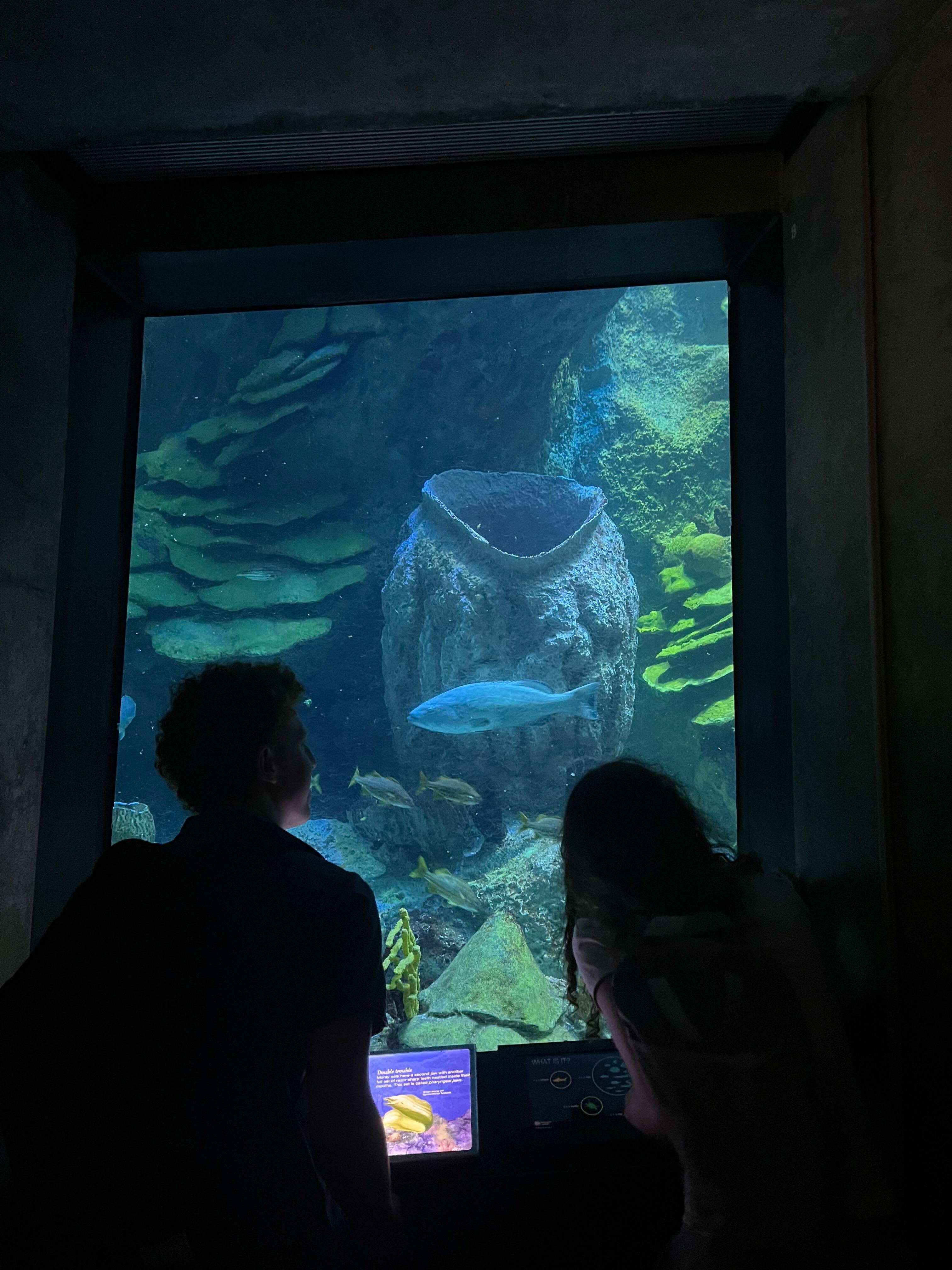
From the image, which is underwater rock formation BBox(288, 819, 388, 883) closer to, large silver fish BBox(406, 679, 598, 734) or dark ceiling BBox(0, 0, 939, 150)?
large silver fish BBox(406, 679, 598, 734)

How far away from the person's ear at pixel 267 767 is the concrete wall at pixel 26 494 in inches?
40.3

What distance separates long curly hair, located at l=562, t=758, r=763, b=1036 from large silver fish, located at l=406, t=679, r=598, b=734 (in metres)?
5.67

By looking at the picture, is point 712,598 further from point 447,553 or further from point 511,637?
point 447,553

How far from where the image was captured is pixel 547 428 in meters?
17.7

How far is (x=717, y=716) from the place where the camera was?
55.1 feet

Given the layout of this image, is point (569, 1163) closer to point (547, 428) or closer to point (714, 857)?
point (714, 857)

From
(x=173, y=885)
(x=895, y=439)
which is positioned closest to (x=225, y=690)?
(x=173, y=885)

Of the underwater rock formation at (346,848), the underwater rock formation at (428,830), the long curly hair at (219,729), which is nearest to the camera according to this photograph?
the long curly hair at (219,729)

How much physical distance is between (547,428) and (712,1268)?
687 inches

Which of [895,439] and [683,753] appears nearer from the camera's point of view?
[895,439]

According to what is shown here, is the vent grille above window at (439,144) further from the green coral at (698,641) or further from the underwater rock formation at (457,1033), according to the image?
the green coral at (698,641)

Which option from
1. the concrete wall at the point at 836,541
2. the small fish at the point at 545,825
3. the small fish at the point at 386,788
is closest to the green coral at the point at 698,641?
the small fish at the point at 545,825

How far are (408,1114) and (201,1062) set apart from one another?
853 millimetres

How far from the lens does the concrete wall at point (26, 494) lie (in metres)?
2.17
